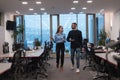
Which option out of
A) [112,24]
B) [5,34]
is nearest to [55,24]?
[5,34]

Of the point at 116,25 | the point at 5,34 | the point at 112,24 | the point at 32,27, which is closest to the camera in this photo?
the point at 116,25

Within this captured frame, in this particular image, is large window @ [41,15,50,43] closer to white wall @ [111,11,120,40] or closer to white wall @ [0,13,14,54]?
white wall @ [0,13,14,54]

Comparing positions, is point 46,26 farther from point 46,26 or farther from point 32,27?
point 32,27

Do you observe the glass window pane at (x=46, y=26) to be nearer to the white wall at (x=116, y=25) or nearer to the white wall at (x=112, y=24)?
the white wall at (x=112, y=24)

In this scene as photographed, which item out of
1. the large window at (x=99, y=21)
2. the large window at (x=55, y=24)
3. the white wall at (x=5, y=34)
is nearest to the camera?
the white wall at (x=5, y=34)

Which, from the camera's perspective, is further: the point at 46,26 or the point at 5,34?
the point at 46,26

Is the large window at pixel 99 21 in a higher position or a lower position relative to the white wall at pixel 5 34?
higher

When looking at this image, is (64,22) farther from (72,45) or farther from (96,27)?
(72,45)

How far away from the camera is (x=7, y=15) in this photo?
15477 mm

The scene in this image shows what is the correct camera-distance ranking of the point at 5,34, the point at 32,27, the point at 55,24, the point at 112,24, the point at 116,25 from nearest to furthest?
the point at 116,25 → the point at 5,34 → the point at 112,24 → the point at 55,24 → the point at 32,27

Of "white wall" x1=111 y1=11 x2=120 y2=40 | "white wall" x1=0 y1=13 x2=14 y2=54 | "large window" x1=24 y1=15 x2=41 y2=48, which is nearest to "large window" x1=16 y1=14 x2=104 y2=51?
"large window" x1=24 y1=15 x2=41 y2=48

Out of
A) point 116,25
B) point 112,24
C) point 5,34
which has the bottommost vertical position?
point 5,34

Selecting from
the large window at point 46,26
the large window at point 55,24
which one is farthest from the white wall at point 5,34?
the large window at point 46,26

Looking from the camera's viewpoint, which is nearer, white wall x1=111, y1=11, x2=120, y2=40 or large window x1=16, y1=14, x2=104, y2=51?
white wall x1=111, y1=11, x2=120, y2=40
